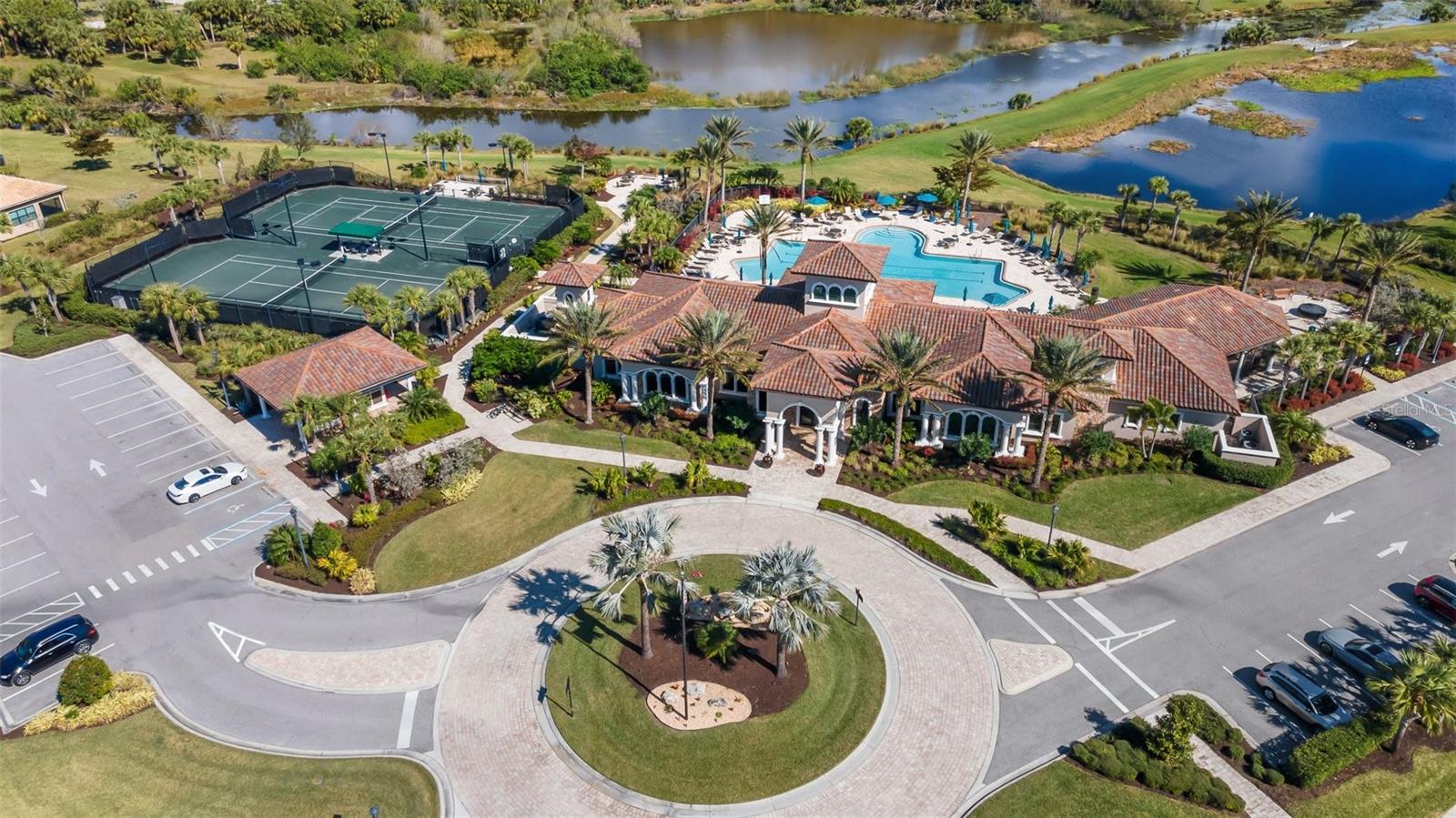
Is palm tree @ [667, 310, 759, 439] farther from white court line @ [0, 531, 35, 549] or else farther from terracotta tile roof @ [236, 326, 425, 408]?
white court line @ [0, 531, 35, 549]

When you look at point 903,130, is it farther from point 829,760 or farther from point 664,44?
point 829,760

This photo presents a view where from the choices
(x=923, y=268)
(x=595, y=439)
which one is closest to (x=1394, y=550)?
(x=595, y=439)

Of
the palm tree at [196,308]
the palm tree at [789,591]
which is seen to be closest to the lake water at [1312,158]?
the palm tree at [789,591]

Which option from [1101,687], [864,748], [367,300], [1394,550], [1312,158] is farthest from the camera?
[1312,158]

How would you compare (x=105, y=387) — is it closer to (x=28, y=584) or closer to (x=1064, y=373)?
(x=28, y=584)

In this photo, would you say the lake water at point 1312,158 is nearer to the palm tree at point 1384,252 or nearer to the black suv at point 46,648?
the palm tree at point 1384,252
